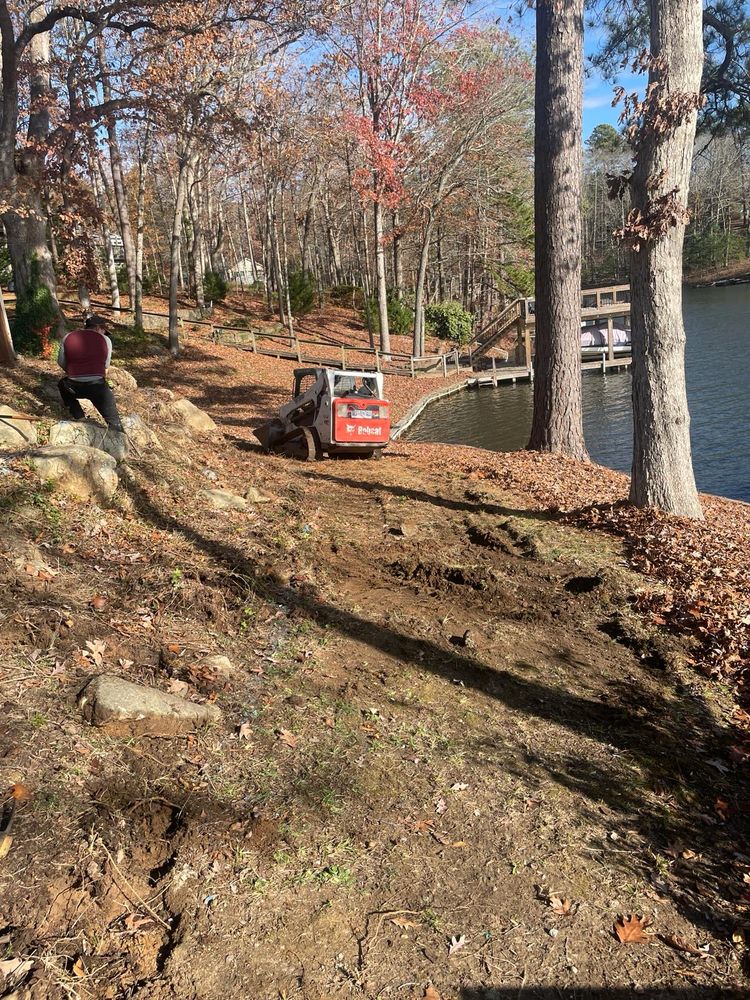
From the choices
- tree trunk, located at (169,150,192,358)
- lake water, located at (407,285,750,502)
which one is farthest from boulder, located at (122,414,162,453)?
tree trunk, located at (169,150,192,358)

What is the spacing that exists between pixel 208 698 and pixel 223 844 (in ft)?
3.99

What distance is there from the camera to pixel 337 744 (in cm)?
411

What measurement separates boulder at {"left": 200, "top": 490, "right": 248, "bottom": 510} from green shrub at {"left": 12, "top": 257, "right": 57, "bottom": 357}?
30.0 feet

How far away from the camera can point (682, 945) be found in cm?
302

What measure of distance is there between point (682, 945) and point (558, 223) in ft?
37.8

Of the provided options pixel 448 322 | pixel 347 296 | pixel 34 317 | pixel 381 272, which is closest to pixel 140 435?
pixel 34 317

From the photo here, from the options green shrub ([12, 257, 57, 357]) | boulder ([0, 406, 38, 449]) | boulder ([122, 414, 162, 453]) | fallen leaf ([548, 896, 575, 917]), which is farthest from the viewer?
green shrub ([12, 257, 57, 357])

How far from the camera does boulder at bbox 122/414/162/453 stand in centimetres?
885

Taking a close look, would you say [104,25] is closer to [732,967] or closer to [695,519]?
[695,519]

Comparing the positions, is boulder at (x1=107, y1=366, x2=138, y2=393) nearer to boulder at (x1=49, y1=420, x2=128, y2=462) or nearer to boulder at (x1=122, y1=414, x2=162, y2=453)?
boulder at (x1=122, y1=414, x2=162, y2=453)

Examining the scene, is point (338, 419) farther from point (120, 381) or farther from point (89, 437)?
point (89, 437)

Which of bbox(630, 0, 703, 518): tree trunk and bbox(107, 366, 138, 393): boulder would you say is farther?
bbox(107, 366, 138, 393): boulder

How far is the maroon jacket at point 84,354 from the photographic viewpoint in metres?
8.10

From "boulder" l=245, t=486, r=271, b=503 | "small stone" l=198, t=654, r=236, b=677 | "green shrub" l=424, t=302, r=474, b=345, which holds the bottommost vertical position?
"small stone" l=198, t=654, r=236, b=677
